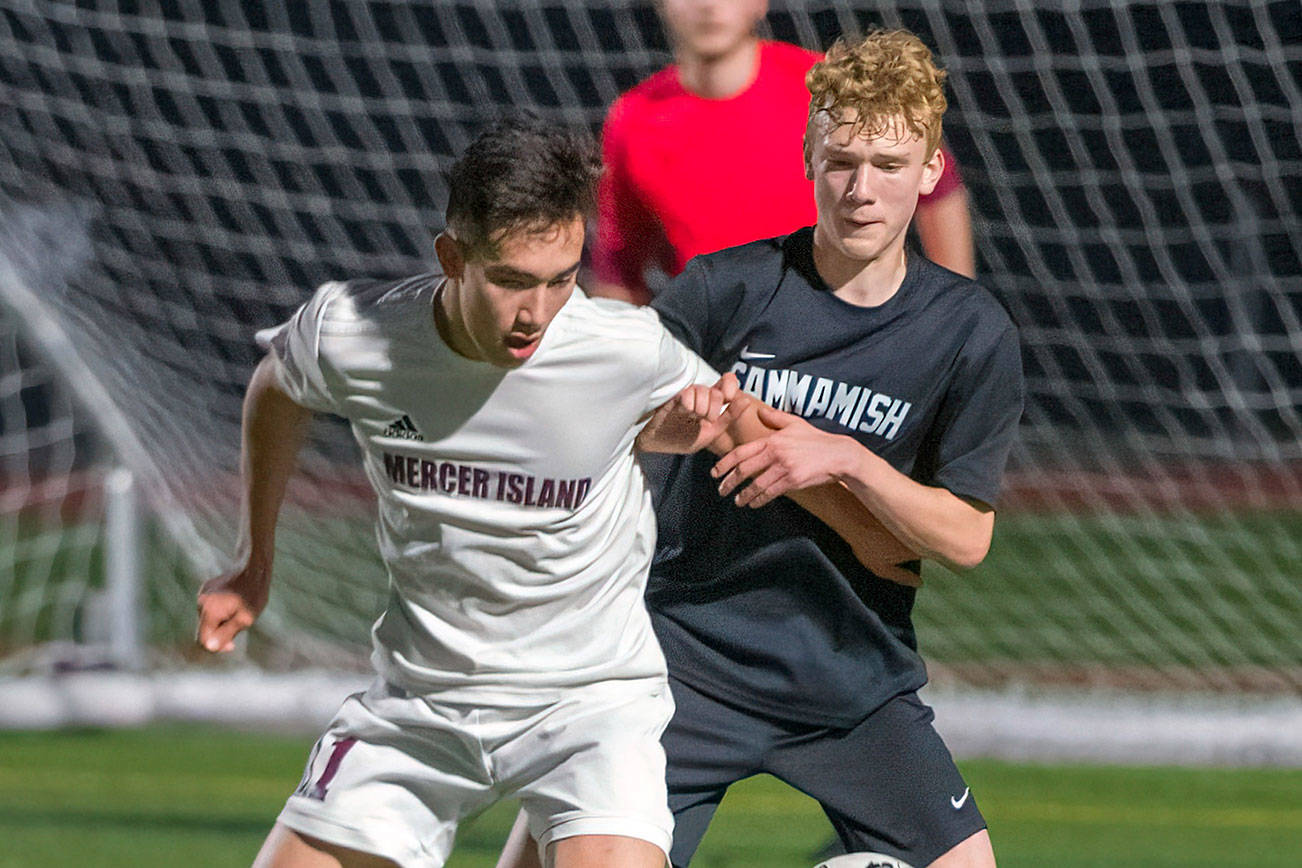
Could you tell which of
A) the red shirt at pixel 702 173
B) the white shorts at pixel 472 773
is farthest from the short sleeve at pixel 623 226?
the white shorts at pixel 472 773

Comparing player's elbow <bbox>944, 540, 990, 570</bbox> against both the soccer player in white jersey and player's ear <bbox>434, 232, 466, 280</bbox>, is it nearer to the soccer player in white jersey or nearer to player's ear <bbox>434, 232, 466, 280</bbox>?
the soccer player in white jersey

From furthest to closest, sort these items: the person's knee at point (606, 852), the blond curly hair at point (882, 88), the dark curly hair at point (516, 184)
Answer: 1. the blond curly hair at point (882, 88)
2. the person's knee at point (606, 852)
3. the dark curly hair at point (516, 184)

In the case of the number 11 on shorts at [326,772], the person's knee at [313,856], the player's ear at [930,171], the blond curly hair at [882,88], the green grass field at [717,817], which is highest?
the blond curly hair at [882,88]

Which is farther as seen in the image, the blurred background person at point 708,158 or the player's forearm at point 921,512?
the blurred background person at point 708,158

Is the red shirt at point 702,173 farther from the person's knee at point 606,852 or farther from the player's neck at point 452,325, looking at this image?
the person's knee at point 606,852

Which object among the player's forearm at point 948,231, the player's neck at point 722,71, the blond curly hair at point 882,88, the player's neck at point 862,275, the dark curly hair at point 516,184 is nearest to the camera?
the dark curly hair at point 516,184

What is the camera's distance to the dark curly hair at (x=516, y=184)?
67.9 inches

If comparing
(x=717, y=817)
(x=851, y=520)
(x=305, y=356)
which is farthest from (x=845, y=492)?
(x=717, y=817)

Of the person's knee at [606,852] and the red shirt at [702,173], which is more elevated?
the red shirt at [702,173]

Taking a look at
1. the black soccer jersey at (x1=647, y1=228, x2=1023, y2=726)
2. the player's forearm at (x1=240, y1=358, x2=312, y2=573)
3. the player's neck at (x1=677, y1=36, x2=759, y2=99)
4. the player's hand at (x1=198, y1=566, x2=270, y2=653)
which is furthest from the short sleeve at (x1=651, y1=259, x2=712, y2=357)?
the player's neck at (x1=677, y1=36, x2=759, y2=99)

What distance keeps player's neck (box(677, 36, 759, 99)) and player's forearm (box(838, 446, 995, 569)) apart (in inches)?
41.1

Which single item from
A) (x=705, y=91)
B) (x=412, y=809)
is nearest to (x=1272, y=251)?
(x=705, y=91)

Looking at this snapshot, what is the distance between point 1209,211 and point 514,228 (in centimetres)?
759

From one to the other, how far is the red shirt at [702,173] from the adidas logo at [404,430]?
3.27 feet
